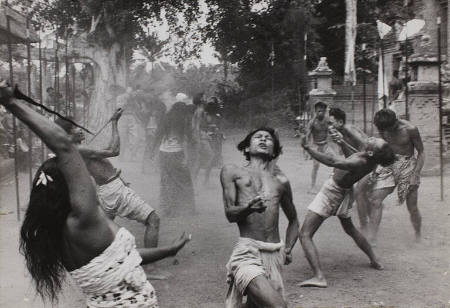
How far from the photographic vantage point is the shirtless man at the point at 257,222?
3043 millimetres

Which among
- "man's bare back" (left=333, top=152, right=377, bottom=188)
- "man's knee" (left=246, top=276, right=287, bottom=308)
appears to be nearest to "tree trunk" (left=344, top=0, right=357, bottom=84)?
"man's bare back" (left=333, top=152, right=377, bottom=188)

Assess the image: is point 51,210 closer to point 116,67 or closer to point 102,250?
point 102,250

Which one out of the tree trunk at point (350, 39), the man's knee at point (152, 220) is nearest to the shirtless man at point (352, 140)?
the man's knee at point (152, 220)

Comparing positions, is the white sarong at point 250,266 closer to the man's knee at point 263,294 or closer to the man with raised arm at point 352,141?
the man's knee at point 263,294

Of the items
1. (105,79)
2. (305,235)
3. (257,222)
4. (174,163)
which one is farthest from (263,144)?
(105,79)

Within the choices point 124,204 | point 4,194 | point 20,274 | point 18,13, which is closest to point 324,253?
point 124,204

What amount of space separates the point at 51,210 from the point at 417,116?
847 centimetres

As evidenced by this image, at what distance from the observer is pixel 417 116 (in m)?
9.30

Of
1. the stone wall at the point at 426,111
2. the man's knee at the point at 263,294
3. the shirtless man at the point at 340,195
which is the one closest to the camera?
the man's knee at the point at 263,294

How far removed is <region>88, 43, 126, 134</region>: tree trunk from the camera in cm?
946

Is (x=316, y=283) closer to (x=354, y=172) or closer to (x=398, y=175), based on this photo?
(x=354, y=172)

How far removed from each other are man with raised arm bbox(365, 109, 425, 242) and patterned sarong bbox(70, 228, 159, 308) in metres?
4.18

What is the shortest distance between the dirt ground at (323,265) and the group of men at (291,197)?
0.26 m

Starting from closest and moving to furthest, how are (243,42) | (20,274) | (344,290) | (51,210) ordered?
(51,210) → (344,290) → (20,274) → (243,42)
